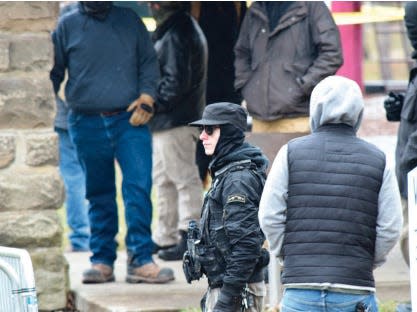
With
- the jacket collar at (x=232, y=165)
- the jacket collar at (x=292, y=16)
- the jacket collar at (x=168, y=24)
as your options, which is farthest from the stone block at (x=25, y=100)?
the jacket collar at (x=232, y=165)

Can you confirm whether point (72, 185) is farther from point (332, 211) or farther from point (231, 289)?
point (332, 211)

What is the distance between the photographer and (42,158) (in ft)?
30.4

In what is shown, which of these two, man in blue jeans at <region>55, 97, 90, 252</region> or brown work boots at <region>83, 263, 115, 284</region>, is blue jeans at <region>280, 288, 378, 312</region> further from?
man in blue jeans at <region>55, 97, 90, 252</region>

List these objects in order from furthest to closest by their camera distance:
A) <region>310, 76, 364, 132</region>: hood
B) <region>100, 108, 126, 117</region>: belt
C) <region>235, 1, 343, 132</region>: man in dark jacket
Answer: <region>100, 108, 126, 117</region>: belt, <region>235, 1, 343, 132</region>: man in dark jacket, <region>310, 76, 364, 132</region>: hood

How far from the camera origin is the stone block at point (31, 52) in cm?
918

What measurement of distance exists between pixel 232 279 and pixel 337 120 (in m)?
0.99

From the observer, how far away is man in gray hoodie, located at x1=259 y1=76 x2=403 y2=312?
21.2 ft

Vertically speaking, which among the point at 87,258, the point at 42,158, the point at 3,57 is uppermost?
the point at 3,57

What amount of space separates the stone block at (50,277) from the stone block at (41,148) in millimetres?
577

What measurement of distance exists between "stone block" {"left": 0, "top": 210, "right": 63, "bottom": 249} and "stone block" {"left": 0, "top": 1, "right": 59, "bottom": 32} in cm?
119

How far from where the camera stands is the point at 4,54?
9.14 m

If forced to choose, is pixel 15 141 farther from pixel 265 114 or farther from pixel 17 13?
pixel 265 114

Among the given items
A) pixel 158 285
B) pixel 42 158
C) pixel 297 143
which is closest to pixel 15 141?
pixel 42 158

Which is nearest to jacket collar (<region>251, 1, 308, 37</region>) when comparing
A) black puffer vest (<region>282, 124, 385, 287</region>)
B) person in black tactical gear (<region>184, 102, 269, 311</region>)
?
person in black tactical gear (<region>184, 102, 269, 311</region>)
